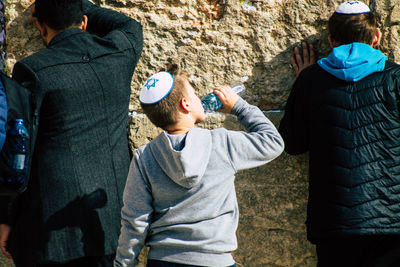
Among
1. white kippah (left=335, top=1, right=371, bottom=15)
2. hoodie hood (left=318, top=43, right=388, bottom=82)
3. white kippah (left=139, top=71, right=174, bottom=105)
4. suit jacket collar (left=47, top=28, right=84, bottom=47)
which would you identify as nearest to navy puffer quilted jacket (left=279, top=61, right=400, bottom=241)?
hoodie hood (left=318, top=43, right=388, bottom=82)

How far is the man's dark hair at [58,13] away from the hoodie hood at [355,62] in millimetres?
1230

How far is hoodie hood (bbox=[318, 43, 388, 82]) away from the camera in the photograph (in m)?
2.17

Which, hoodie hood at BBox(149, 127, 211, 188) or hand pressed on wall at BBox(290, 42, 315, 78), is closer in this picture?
hoodie hood at BBox(149, 127, 211, 188)

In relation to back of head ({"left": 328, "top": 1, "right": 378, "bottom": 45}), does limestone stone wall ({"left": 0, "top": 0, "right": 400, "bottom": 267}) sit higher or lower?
lower

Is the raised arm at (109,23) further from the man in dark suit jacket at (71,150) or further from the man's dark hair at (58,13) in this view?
the man's dark hair at (58,13)

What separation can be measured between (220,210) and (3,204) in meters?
0.98

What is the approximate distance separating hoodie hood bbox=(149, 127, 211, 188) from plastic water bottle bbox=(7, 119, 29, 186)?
51 cm

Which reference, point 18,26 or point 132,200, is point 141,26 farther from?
point 132,200

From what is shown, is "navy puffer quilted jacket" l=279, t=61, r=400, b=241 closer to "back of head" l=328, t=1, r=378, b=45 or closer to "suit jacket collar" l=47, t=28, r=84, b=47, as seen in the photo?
"back of head" l=328, t=1, r=378, b=45

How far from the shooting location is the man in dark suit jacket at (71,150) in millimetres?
2041

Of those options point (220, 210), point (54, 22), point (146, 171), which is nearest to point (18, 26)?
point (54, 22)

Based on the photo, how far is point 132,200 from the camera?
187 centimetres

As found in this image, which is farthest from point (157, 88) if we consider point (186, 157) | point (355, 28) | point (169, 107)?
point (355, 28)

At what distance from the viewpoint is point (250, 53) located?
2.63 meters
